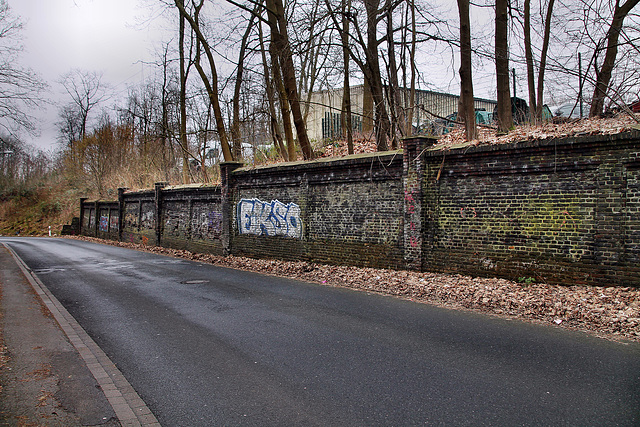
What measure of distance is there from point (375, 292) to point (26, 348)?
20.6 ft

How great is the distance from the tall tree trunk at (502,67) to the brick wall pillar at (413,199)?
3.10 m

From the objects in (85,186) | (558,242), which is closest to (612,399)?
(558,242)

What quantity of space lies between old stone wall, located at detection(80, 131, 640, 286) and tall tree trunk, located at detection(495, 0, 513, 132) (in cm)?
337

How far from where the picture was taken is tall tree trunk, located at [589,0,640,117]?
11092 millimetres

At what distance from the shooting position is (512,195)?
910cm

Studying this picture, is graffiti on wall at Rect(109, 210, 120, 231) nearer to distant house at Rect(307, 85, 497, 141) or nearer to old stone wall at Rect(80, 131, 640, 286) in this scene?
distant house at Rect(307, 85, 497, 141)

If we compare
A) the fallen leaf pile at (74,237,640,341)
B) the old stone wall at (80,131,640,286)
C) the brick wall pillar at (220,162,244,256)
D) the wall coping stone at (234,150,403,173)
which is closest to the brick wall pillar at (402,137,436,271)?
the old stone wall at (80,131,640,286)

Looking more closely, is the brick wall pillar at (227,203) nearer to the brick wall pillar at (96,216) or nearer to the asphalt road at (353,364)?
the asphalt road at (353,364)

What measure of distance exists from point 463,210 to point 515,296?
2.47 meters

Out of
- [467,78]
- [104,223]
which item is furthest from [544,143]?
[104,223]

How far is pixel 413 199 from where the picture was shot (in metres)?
10.7

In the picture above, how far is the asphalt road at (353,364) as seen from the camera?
154 inches

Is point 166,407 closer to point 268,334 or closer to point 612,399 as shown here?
point 268,334

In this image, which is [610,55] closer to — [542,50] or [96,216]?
[542,50]
